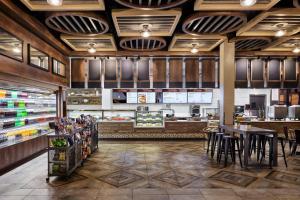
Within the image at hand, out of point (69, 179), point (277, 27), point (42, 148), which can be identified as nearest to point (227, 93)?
point (277, 27)

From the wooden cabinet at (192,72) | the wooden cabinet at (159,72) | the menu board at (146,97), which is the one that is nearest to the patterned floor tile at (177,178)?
the wooden cabinet at (159,72)

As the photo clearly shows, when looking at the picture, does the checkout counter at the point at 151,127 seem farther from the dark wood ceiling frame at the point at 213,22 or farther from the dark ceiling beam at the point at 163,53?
the dark wood ceiling frame at the point at 213,22

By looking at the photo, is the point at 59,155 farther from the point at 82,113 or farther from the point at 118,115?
the point at 118,115

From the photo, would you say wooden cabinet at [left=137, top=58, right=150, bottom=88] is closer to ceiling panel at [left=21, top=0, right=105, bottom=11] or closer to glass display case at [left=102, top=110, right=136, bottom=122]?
glass display case at [left=102, top=110, right=136, bottom=122]

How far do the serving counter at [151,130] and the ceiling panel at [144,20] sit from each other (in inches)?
156

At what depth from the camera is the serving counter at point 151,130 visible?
30.6 ft

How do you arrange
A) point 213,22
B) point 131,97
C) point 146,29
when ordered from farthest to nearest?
point 131,97, point 146,29, point 213,22

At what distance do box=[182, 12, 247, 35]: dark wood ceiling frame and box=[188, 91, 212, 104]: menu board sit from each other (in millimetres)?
Result: 4236

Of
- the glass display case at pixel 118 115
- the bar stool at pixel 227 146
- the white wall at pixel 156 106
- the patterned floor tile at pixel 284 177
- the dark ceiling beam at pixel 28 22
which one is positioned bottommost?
the patterned floor tile at pixel 284 177

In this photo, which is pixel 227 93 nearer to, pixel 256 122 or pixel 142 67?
pixel 256 122

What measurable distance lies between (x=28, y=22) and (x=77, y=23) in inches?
42.3

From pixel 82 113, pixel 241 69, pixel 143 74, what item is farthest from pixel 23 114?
pixel 241 69

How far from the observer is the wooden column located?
24.8 feet

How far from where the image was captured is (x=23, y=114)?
248 inches
